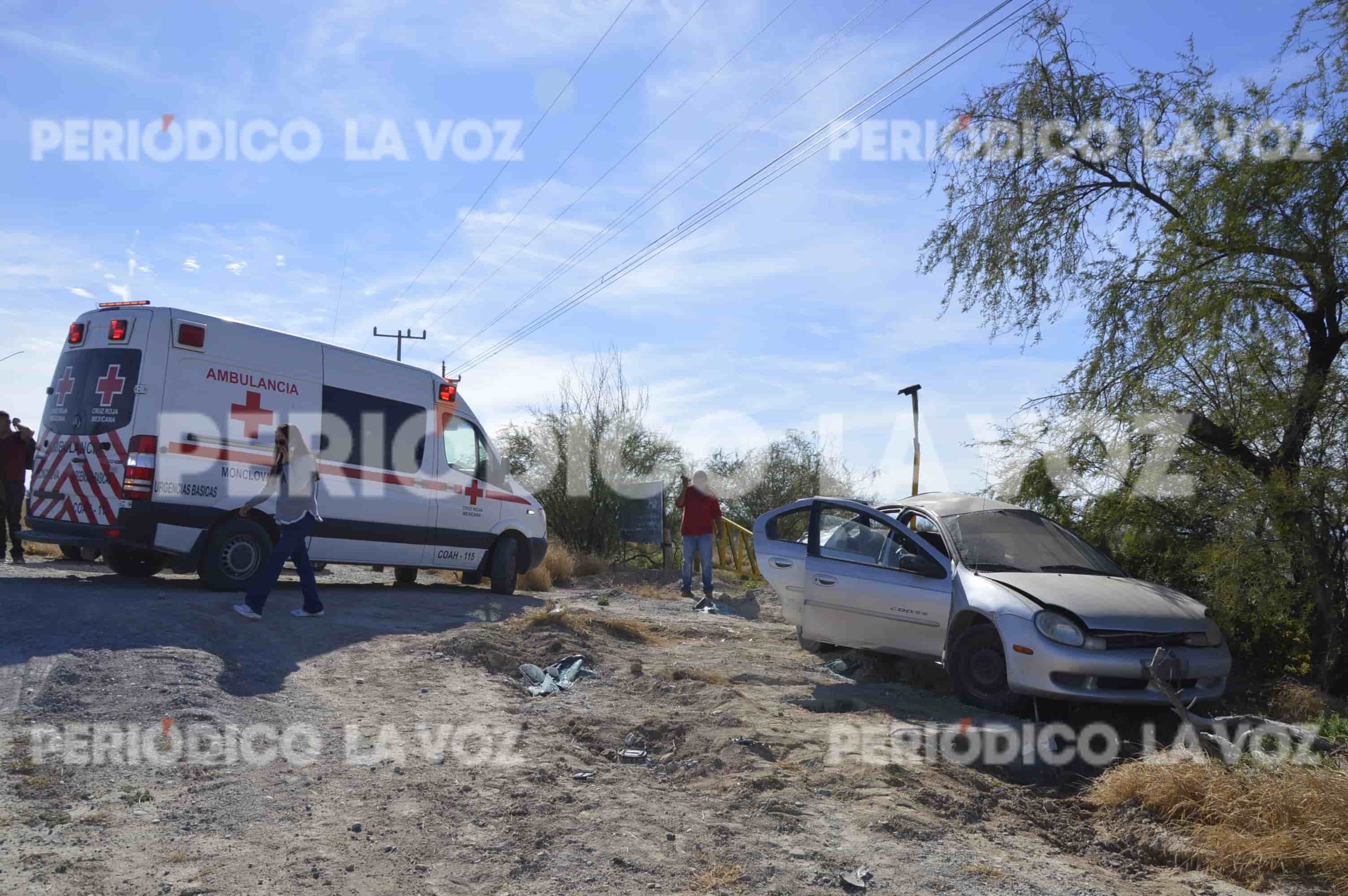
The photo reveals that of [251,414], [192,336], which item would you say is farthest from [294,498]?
[192,336]

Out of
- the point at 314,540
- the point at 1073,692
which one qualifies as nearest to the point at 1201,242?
the point at 1073,692

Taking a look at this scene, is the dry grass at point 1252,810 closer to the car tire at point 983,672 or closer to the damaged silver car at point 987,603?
the damaged silver car at point 987,603

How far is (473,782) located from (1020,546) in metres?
5.01

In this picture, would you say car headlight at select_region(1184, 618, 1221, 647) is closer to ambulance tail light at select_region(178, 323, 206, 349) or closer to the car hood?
the car hood

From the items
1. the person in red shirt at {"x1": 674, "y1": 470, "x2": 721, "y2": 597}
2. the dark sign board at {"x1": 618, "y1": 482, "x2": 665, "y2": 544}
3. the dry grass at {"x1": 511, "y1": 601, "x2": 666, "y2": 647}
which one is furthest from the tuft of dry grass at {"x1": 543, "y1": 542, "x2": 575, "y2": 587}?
the dry grass at {"x1": 511, "y1": 601, "x2": 666, "y2": 647}

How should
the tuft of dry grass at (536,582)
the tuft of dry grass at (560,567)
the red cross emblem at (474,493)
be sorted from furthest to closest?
the tuft of dry grass at (560,567), the tuft of dry grass at (536,582), the red cross emblem at (474,493)

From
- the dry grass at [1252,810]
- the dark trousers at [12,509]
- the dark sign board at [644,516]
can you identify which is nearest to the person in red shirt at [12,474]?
the dark trousers at [12,509]

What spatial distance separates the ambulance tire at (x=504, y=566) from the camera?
13.3 m

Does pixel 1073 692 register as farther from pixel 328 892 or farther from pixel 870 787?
pixel 328 892

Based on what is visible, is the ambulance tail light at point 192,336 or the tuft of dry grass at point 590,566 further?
the tuft of dry grass at point 590,566

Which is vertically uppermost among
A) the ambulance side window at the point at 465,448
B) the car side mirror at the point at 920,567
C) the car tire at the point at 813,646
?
the ambulance side window at the point at 465,448

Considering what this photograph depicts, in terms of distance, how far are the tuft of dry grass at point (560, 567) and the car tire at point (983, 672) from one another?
10482mm

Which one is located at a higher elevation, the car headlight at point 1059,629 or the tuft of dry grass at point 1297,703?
the car headlight at point 1059,629

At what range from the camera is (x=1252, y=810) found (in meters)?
4.62
